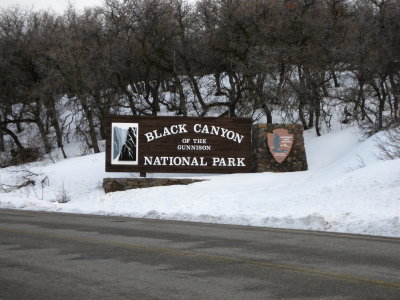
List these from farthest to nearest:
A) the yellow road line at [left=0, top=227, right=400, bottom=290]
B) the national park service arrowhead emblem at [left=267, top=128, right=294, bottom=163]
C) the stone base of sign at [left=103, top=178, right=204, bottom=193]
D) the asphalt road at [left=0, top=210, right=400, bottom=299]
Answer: the national park service arrowhead emblem at [left=267, top=128, right=294, bottom=163] < the stone base of sign at [left=103, top=178, right=204, bottom=193] < the yellow road line at [left=0, top=227, right=400, bottom=290] < the asphalt road at [left=0, top=210, right=400, bottom=299]

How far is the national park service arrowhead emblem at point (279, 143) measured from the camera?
27016 millimetres

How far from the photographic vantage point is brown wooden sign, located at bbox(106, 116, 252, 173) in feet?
87.3

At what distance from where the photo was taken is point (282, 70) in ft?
122

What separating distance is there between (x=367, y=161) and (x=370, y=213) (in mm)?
9739

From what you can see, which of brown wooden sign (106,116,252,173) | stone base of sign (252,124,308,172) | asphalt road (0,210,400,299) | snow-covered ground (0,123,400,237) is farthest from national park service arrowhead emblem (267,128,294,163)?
asphalt road (0,210,400,299)

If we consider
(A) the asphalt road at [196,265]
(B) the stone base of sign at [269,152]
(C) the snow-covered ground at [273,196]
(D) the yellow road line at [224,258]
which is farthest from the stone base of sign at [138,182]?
(D) the yellow road line at [224,258]

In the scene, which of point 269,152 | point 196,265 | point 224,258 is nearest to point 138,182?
point 269,152

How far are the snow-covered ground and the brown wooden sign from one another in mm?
1298

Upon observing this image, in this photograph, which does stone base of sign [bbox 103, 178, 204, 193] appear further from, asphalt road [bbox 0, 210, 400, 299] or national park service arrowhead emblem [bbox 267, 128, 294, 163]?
asphalt road [bbox 0, 210, 400, 299]

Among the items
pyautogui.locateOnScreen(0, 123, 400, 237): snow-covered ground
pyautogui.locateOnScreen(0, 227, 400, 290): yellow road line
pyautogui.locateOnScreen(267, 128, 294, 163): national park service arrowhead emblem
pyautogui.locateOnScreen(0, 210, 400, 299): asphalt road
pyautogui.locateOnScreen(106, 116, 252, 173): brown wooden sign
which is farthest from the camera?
pyautogui.locateOnScreen(267, 128, 294, 163): national park service arrowhead emblem

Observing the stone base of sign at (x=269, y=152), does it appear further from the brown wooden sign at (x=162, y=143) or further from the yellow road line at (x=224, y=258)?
the yellow road line at (x=224, y=258)

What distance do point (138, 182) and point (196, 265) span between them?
18076mm

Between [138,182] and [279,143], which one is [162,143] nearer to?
[138,182]

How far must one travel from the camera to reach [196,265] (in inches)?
325
